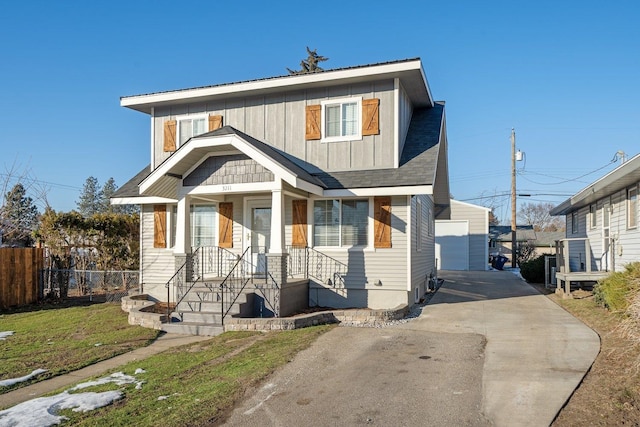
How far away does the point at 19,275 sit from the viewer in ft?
50.7

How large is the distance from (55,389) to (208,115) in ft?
30.1

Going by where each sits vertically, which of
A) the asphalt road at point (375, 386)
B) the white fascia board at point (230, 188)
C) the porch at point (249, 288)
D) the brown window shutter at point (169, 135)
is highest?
the brown window shutter at point (169, 135)

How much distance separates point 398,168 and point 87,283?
40.0 ft

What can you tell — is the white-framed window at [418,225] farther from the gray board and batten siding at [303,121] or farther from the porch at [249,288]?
the porch at [249,288]

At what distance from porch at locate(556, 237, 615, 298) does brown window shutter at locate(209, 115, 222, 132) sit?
10363 mm

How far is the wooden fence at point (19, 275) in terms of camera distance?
15.0 meters

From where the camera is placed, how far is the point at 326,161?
42.9 ft

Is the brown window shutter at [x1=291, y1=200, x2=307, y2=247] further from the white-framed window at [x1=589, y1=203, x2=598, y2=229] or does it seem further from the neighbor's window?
the white-framed window at [x1=589, y1=203, x2=598, y2=229]

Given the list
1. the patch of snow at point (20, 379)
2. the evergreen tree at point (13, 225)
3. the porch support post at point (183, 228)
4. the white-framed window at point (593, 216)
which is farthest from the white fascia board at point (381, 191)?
the evergreen tree at point (13, 225)

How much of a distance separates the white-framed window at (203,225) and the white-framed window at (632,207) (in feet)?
36.1

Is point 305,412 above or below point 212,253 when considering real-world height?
below

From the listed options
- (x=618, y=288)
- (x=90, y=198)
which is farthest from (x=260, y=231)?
(x=90, y=198)

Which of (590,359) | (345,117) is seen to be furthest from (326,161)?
(590,359)

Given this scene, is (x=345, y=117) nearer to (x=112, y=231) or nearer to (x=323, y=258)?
(x=323, y=258)
